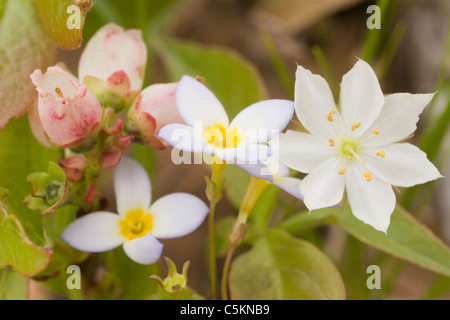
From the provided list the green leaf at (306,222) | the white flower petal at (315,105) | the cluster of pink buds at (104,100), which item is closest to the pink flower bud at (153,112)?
the cluster of pink buds at (104,100)

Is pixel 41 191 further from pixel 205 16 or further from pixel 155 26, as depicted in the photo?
pixel 205 16

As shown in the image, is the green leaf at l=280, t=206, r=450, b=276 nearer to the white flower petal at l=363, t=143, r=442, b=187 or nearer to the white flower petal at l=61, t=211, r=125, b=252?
the white flower petal at l=363, t=143, r=442, b=187

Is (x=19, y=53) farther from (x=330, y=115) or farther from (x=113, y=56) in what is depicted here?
(x=330, y=115)

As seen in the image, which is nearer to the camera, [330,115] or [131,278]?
[330,115]

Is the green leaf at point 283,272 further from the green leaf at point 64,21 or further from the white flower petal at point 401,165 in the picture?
the green leaf at point 64,21

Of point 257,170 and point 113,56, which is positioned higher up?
point 113,56

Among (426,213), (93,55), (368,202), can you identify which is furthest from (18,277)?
(426,213)

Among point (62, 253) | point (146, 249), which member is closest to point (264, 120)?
point (146, 249)
